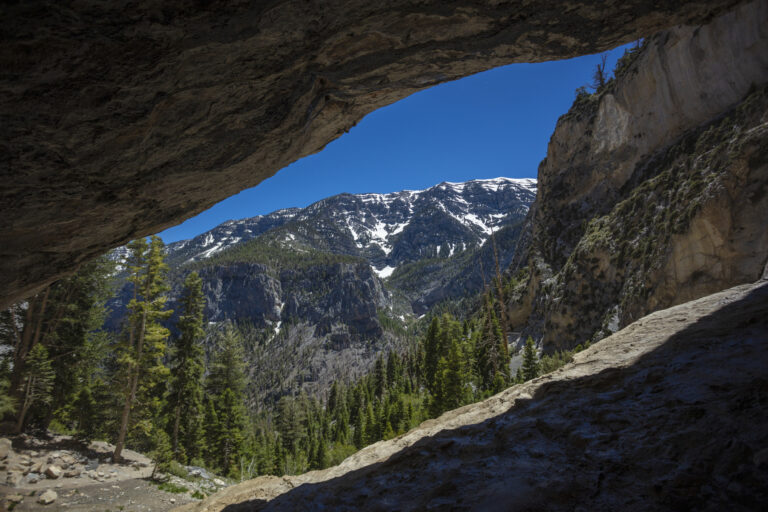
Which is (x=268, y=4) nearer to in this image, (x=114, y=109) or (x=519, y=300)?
(x=114, y=109)

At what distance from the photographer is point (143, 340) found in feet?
64.7

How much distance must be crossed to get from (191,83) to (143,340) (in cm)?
1975

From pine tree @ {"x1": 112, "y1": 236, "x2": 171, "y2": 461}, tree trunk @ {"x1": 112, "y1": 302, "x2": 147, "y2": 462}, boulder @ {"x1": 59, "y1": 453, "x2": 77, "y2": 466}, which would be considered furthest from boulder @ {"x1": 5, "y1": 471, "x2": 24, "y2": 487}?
pine tree @ {"x1": 112, "y1": 236, "x2": 171, "y2": 461}

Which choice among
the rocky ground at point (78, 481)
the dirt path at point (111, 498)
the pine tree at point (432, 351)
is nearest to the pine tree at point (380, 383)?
the pine tree at point (432, 351)

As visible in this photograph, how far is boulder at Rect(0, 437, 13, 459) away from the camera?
13672 mm

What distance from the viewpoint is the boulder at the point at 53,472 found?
1345cm

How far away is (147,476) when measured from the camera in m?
16.3

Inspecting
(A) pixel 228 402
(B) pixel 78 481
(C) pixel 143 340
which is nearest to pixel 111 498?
(B) pixel 78 481

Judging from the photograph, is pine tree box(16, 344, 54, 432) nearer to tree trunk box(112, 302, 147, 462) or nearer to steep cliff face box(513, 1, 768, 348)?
tree trunk box(112, 302, 147, 462)

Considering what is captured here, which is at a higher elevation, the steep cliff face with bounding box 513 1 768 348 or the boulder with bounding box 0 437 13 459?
the steep cliff face with bounding box 513 1 768 348

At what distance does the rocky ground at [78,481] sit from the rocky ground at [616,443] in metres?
7.55

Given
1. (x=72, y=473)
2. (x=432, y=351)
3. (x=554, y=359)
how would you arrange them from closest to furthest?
(x=72, y=473) < (x=554, y=359) < (x=432, y=351)

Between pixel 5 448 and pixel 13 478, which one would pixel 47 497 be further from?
pixel 5 448

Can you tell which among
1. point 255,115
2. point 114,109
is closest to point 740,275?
point 255,115
